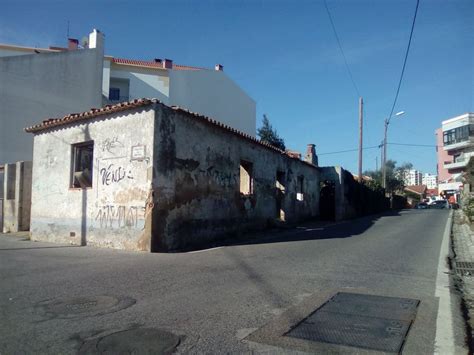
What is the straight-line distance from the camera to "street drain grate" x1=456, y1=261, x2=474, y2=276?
27.8 feet

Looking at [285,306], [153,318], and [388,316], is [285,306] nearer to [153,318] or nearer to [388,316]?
[388,316]

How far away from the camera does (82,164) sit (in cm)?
1394

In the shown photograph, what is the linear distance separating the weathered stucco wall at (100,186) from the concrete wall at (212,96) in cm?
2542

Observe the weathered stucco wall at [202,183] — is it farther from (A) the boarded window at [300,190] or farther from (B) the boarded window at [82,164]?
(A) the boarded window at [300,190]

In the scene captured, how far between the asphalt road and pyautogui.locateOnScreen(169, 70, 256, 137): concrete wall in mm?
29174

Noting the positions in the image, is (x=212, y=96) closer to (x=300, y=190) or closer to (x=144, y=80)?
(x=144, y=80)

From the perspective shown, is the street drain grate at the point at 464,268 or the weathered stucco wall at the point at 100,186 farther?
the weathered stucco wall at the point at 100,186

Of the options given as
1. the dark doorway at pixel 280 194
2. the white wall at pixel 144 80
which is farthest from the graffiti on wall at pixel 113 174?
the white wall at pixel 144 80

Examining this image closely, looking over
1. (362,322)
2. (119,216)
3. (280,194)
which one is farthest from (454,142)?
(362,322)

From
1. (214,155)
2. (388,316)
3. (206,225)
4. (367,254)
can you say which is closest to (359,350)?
(388,316)

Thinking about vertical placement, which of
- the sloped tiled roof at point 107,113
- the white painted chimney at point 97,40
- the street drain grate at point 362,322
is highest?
the white painted chimney at point 97,40

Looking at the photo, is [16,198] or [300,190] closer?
[16,198]

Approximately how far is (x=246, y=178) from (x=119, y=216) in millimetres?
6562

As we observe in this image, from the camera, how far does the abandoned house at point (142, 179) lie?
11266 mm
